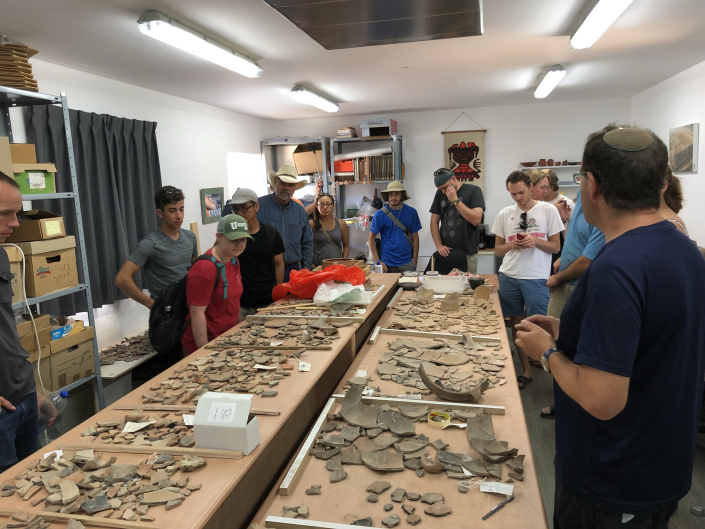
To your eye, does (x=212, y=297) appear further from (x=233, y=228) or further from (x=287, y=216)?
(x=287, y=216)

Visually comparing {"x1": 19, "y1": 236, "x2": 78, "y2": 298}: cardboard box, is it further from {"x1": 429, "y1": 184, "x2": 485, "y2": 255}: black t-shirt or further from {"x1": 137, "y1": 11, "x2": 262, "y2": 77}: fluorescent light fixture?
{"x1": 429, "y1": 184, "x2": 485, "y2": 255}: black t-shirt

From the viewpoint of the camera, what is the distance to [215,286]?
105 inches

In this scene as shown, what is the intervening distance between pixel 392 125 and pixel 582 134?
2.92 metres

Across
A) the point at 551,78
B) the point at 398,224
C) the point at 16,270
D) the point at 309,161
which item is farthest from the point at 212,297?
the point at 309,161

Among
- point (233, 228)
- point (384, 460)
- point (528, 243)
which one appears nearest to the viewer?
point (384, 460)

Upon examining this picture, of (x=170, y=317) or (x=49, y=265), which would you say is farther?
(x=49, y=265)

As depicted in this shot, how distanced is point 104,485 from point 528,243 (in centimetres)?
325

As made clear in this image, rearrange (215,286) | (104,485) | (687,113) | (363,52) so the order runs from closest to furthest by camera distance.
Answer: (104,485), (215,286), (363,52), (687,113)

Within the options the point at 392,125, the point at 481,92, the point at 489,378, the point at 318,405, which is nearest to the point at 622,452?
the point at 489,378

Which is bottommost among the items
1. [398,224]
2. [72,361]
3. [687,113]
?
[72,361]

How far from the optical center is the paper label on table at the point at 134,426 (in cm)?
162

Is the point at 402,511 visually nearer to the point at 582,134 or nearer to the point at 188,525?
the point at 188,525

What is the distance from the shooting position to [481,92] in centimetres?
648

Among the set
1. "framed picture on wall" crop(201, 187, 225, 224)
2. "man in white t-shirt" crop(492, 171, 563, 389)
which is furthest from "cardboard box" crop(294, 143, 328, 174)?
"man in white t-shirt" crop(492, 171, 563, 389)
